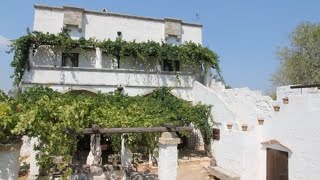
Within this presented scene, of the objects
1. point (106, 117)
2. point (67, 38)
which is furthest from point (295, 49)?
point (106, 117)

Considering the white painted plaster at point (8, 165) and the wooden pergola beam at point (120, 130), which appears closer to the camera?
the white painted plaster at point (8, 165)

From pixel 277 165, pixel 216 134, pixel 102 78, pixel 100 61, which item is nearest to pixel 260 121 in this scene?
pixel 277 165

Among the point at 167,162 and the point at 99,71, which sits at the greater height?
the point at 99,71

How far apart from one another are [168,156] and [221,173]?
5.49 m

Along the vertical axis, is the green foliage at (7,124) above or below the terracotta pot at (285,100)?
below

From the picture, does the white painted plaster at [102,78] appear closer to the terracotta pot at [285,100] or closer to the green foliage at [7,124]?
the terracotta pot at [285,100]

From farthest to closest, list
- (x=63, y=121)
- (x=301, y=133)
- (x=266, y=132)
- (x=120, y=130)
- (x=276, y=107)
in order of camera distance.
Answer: (x=266, y=132) → (x=276, y=107) → (x=301, y=133) → (x=120, y=130) → (x=63, y=121)

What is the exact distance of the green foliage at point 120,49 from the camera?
612 inches

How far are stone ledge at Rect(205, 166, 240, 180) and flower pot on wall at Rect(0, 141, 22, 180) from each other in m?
8.88

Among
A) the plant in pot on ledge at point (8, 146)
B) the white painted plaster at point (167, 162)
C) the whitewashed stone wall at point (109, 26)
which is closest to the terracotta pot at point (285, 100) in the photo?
the white painted plaster at point (167, 162)

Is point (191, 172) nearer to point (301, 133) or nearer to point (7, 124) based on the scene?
point (301, 133)

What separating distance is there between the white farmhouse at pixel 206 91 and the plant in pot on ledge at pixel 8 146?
28.3ft

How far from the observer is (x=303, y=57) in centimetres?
2211

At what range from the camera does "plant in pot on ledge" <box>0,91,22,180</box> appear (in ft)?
19.2
